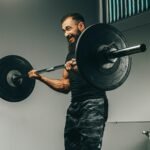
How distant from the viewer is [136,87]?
2785 mm

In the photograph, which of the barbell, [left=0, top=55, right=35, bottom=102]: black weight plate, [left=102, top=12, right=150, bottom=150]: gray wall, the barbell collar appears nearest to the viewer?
the barbell collar

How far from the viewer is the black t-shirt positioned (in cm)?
201

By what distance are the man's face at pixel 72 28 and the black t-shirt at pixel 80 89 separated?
0.20 m

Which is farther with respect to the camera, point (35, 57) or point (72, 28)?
point (35, 57)

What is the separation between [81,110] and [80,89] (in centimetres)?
12

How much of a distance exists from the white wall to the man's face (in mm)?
821

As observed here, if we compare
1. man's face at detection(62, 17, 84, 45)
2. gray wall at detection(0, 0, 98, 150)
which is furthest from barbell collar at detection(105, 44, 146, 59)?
gray wall at detection(0, 0, 98, 150)

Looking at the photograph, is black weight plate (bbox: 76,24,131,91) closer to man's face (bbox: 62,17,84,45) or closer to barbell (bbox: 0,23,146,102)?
barbell (bbox: 0,23,146,102)

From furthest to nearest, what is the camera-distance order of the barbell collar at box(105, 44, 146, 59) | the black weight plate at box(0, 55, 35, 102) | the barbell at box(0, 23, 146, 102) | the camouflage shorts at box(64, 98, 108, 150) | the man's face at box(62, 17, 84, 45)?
the black weight plate at box(0, 55, 35, 102) < the man's face at box(62, 17, 84, 45) < the camouflage shorts at box(64, 98, 108, 150) < the barbell at box(0, 23, 146, 102) < the barbell collar at box(105, 44, 146, 59)

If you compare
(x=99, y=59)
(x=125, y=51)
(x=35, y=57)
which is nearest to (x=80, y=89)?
(x=99, y=59)

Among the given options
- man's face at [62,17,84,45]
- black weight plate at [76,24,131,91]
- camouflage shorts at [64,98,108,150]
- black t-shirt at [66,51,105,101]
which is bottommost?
camouflage shorts at [64,98,108,150]

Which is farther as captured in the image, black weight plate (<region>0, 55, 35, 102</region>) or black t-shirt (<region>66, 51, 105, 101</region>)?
black weight plate (<region>0, 55, 35, 102</region>)

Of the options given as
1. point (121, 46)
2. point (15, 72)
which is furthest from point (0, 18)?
point (121, 46)

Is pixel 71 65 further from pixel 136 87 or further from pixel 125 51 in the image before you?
pixel 136 87
